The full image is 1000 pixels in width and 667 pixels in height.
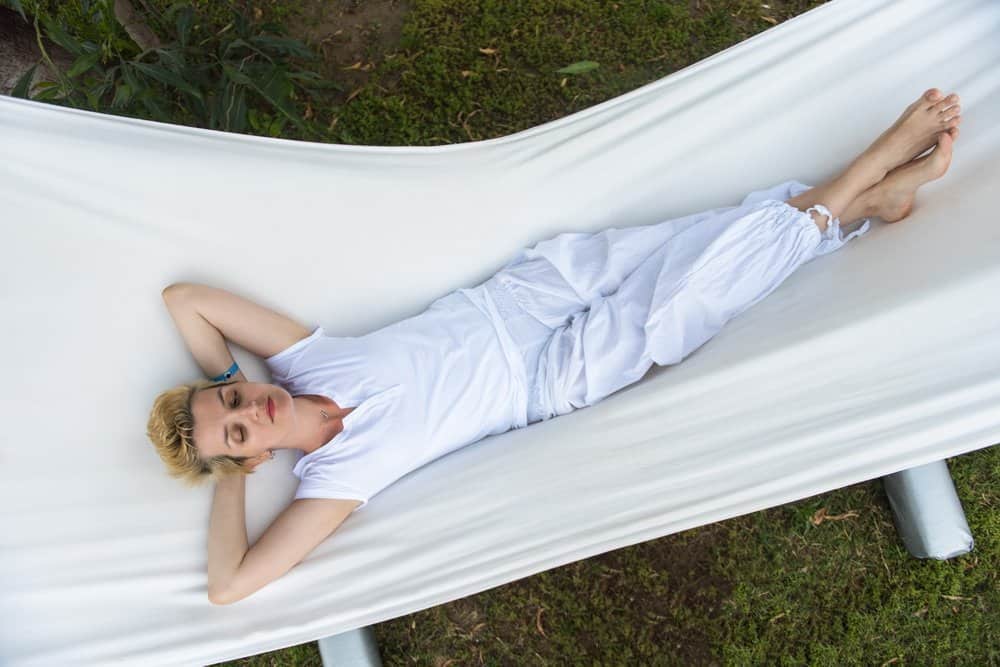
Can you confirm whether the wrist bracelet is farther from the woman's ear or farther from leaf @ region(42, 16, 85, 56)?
leaf @ region(42, 16, 85, 56)

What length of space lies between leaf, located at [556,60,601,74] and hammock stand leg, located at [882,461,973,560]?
1431 millimetres

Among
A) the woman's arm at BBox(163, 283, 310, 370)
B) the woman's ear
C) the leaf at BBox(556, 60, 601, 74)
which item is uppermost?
the leaf at BBox(556, 60, 601, 74)

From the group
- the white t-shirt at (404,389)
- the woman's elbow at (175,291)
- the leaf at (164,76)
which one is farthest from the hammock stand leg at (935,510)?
the leaf at (164,76)

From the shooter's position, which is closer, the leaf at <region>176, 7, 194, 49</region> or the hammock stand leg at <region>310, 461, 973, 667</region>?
the hammock stand leg at <region>310, 461, 973, 667</region>

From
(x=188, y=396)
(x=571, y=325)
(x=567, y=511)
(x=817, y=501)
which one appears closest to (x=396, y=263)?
(x=571, y=325)

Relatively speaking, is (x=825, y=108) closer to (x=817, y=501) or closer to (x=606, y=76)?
(x=606, y=76)

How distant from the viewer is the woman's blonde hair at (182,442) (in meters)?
1.39

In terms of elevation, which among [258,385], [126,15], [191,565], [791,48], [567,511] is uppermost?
[126,15]

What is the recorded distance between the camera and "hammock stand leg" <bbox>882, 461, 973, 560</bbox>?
1.74 meters

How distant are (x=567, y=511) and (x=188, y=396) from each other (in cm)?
76

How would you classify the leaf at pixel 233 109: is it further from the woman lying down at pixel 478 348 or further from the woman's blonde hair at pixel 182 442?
the woman's blonde hair at pixel 182 442

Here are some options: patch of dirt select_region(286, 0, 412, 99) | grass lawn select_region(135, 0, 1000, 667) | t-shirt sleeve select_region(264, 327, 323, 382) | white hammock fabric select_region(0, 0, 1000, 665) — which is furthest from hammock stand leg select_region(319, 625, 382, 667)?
patch of dirt select_region(286, 0, 412, 99)

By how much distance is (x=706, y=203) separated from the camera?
66.0 inches

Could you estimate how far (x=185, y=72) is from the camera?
1930 millimetres
